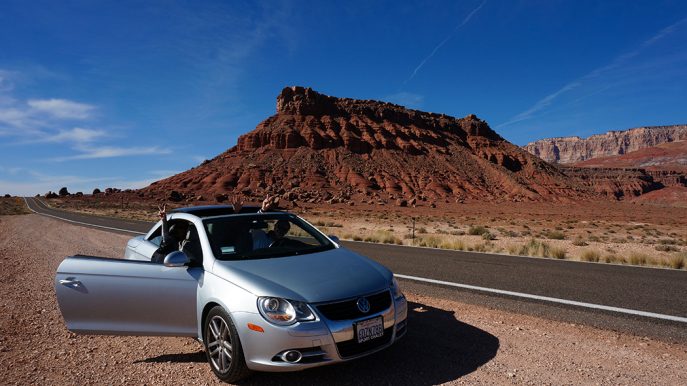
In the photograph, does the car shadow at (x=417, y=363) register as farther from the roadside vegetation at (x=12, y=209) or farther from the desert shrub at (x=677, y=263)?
the roadside vegetation at (x=12, y=209)

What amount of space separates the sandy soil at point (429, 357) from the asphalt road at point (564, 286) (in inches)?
27.9

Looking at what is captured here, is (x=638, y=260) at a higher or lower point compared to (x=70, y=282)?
lower

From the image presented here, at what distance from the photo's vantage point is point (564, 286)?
8.34 metres

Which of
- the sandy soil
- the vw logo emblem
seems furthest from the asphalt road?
the vw logo emblem

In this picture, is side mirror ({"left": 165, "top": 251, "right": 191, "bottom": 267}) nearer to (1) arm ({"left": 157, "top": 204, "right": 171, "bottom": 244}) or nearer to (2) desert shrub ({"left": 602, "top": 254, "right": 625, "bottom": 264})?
(1) arm ({"left": 157, "top": 204, "right": 171, "bottom": 244})

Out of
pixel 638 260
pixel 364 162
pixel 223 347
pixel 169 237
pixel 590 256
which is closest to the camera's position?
pixel 223 347

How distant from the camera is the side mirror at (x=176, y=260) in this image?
412cm

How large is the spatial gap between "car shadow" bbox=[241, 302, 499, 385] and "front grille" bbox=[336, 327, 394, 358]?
0.36 m

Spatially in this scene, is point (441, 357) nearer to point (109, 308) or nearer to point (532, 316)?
point (532, 316)

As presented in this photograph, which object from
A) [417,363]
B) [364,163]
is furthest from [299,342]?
[364,163]

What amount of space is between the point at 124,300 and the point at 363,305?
2448mm

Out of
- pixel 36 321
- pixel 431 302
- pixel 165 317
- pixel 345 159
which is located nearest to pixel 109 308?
pixel 165 317

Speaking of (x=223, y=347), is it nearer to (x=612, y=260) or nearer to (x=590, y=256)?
(x=590, y=256)

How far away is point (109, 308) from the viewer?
14.0 feet
